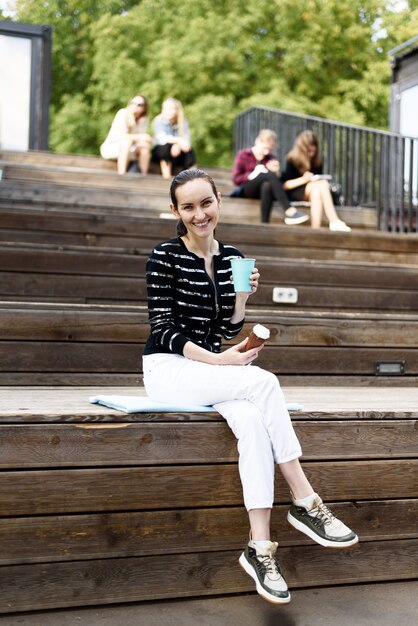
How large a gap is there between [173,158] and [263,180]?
5.98 ft

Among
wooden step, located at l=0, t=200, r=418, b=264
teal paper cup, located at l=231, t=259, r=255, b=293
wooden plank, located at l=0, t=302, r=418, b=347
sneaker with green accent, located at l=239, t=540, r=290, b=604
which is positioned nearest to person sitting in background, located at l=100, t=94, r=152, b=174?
wooden step, located at l=0, t=200, r=418, b=264

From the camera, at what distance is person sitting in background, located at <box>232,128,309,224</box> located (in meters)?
7.39

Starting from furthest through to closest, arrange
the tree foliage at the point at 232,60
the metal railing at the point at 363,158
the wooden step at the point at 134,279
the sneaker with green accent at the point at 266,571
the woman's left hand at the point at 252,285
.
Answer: the tree foliage at the point at 232,60 < the metal railing at the point at 363,158 < the wooden step at the point at 134,279 < the woman's left hand at the point at 252,285 < the sneaker with green accent at the point at 266,571

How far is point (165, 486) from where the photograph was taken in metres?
2.97

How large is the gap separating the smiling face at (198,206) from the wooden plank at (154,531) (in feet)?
3.39

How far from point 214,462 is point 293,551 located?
45 cm

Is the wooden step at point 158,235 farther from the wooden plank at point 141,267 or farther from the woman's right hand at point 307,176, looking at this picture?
the woman's right hand at point 307,176

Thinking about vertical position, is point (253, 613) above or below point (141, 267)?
below

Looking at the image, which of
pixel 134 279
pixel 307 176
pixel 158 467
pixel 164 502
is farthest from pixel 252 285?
pixel 307 176

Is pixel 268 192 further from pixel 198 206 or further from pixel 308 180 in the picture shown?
pixel 198 206

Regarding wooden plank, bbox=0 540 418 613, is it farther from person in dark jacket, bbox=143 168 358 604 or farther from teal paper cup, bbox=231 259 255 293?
teal paper cup, bbox=231 259 255 293

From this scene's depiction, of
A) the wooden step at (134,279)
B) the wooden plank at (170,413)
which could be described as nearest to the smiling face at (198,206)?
the wooden plank at (170,413)

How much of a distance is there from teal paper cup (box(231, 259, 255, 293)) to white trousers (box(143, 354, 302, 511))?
11.9 inches

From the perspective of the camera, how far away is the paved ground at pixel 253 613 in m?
2.77
